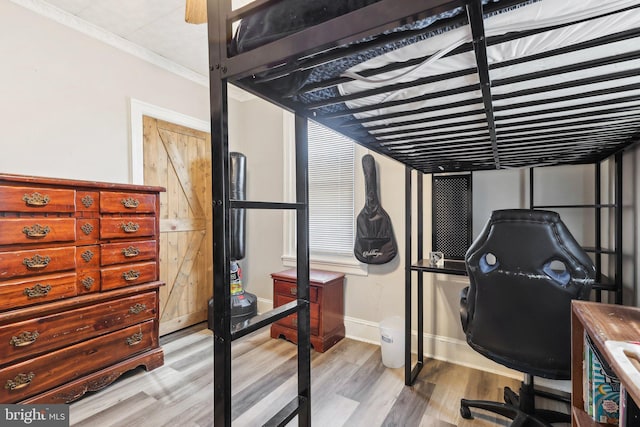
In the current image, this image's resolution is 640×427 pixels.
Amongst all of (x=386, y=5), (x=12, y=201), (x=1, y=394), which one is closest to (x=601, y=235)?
(x=386, y=5)

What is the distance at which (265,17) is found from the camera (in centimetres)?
75

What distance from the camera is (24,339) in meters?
1.67

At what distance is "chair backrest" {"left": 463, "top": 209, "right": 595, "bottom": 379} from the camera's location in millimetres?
1293

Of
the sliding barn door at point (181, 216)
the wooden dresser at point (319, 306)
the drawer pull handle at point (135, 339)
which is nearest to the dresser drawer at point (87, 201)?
the sliding barn door at point (181, 216)

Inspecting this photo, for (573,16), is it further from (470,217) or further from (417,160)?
(470,217)

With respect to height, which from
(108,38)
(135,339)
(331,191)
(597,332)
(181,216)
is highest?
(108,38)

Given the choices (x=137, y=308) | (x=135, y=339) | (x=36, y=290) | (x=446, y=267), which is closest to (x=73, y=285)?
(x=36, y=290)

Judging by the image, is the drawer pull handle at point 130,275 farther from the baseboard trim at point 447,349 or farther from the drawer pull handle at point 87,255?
the baseboard trim at point 447,349

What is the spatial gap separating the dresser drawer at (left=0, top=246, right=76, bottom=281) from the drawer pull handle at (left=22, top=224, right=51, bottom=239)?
0.09 meters

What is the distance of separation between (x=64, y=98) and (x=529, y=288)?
3.27 meters

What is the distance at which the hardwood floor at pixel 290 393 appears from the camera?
1786 mm

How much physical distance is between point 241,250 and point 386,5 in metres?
2.90

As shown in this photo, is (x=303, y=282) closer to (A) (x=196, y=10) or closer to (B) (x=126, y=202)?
(A) (x=196, y=10)

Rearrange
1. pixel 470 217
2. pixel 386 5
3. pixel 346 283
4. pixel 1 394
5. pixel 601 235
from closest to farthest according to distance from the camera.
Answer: pixel 386 5 < pixel 1 394 < pixel 601 235 < pixel 470 217 < pixel 346 283
